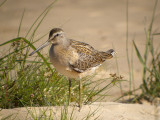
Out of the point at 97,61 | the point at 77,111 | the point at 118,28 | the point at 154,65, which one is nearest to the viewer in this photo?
the point at 77,111

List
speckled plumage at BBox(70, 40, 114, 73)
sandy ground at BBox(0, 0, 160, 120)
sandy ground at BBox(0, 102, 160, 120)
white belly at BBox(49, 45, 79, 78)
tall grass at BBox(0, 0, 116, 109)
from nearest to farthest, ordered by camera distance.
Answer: sandy ground at BBox(0, 102, 160, 120) < white belly at BBox(49, 45, 79, 78) < tall grass at BBox(0, 0, 116, 109) < speckled plumage at BBox(70, 40, 114, 73) < sandy ground at BBox(0, 0, 160, 120)

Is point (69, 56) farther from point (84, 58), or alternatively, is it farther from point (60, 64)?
point (84, 58)

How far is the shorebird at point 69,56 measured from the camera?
15.6 feet

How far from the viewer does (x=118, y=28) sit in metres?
12.2

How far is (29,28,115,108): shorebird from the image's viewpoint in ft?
15.6


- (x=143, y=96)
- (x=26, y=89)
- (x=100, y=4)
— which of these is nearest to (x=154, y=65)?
(x=143, y=96)

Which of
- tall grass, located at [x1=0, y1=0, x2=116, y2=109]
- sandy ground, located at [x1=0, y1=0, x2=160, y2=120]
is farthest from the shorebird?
sandy ground, located at [x1=0, y1=0, x2=160, y2=120]

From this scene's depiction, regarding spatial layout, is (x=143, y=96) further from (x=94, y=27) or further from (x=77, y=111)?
(x=94, y=27)

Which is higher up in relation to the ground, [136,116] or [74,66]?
[74,66]

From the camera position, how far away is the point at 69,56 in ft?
16.0

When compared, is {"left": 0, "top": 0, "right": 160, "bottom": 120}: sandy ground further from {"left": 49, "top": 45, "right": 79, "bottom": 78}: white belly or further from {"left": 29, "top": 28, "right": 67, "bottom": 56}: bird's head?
{"left": 49, "top": 45, "right": 79, "bottom": 78}: white belly

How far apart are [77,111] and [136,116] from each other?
1044mm

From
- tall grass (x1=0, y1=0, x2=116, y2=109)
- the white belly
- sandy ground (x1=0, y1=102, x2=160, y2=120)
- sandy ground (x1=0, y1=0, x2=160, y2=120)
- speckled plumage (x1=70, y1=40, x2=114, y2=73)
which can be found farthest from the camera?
sandy ground (x1=0, y1=0, x2=160, y2=120)

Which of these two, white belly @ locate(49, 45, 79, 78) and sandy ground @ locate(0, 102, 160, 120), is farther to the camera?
white belly @ locate(49, 45, 79, 78)
